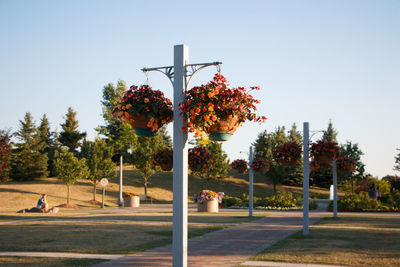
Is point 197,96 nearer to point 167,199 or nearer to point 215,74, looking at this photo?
point 215,74

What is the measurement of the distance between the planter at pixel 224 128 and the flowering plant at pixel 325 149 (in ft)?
30.5

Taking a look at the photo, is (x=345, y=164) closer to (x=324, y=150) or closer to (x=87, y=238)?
(x=324, y=150)

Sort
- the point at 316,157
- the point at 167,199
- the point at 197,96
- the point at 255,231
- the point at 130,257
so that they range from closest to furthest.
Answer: the point at 197,96, the point at 130,257, the point at 316,157, the point at 255,231, the point at 167,199

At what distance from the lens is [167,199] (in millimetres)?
47062

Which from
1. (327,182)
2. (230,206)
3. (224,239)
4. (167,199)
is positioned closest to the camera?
(224,239)

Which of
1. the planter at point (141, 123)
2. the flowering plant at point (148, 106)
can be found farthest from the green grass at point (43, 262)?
the flowering plant at point (148, 106)

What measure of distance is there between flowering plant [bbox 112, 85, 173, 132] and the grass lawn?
17.6ft

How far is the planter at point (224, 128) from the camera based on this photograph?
5.88 metres

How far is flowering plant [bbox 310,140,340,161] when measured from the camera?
14359 mm

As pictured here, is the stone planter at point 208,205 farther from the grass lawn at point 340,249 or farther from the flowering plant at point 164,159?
the flowering plant at point 164,159

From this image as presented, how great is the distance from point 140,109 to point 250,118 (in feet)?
5.72

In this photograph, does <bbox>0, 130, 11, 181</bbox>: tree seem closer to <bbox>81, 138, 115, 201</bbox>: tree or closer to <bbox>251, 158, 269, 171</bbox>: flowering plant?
<bbox>81, 138, 115, 201</bbox>: tree

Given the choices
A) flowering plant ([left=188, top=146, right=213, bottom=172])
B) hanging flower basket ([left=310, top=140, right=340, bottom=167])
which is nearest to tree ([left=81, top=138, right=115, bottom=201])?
flowering plant ([left=188, top=146, right=213, bottom=172])

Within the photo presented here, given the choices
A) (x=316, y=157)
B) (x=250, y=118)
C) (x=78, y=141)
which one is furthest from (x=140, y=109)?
(x=78, y=141)
